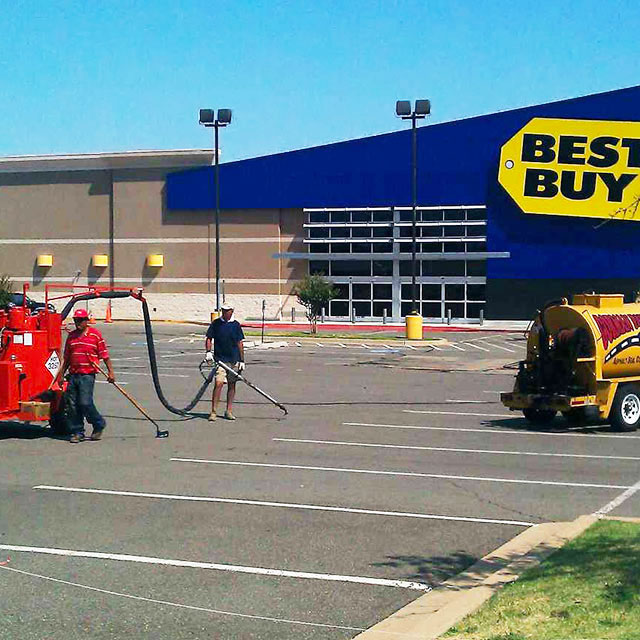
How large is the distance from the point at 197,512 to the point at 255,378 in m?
15.1

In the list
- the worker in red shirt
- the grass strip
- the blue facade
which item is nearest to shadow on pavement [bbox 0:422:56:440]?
the worker in red shirt

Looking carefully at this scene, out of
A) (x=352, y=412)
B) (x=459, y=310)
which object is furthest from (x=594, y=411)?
(x=459, y=310)

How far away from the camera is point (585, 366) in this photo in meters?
16.1

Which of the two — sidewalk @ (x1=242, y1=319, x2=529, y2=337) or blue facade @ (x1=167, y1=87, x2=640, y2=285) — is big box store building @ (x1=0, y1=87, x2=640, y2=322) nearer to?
blue facade @ (x1=167, y1=87, x2=640, y2=285)

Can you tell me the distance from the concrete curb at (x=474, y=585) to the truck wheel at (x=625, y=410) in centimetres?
690

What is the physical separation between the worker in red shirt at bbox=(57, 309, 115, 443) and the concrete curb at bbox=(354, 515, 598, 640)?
738cm

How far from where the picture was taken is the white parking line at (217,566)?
7.52 meters

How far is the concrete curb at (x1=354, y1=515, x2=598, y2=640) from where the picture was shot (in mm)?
6332

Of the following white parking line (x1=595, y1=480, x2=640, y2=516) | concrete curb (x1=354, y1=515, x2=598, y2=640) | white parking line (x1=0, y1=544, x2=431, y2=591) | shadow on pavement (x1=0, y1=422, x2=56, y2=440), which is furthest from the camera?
shadow on pavement (x1=0, y1=422, x2=56, y2=440)

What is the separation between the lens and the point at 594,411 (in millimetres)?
17500

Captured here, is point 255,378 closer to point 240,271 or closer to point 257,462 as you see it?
point 257,462

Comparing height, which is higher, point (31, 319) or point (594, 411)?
point (31, 319)

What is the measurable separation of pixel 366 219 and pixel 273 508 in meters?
46.9

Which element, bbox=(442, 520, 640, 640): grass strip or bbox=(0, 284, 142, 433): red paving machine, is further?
bbox=(0, 284, 142, 433): red paving machine
